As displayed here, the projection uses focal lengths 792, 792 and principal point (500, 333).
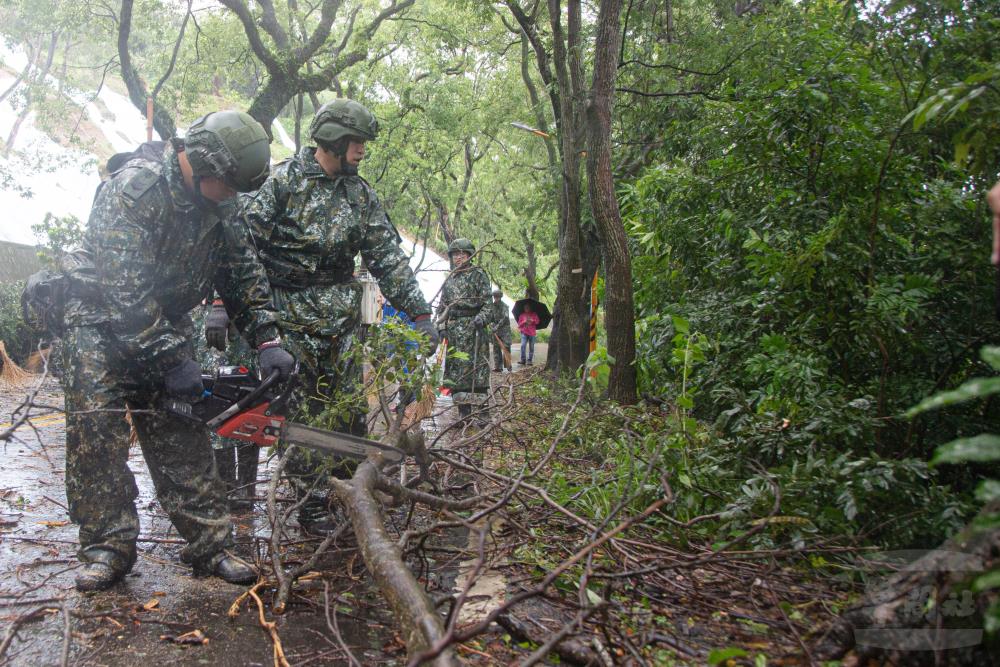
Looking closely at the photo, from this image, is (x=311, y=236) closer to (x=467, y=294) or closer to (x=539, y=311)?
(x=467, y=294)

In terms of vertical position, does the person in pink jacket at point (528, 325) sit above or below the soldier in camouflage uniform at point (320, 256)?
below

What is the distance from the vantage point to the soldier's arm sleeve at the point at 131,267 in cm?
365

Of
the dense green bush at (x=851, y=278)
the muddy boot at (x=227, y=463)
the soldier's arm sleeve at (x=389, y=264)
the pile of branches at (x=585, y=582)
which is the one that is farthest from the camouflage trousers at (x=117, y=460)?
the dense green bush at (x=851, y=278)

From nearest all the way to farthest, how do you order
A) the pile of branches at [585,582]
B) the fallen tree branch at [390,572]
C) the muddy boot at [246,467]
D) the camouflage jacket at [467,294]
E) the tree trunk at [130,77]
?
the fallen tree branch at [390,572]
the pile of branches at [585,582]
the muddy boot at [246,467]
the camouflage jacket at [467,294]
the tree trunk at [130,77]

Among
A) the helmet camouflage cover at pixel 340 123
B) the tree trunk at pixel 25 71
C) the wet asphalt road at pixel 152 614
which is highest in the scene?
the tree trunk at pixel 25 71

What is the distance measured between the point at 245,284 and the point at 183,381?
661mm

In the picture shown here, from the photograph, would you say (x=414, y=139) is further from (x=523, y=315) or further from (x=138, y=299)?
(x=138, y=299)

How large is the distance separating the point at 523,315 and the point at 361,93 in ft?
22.0

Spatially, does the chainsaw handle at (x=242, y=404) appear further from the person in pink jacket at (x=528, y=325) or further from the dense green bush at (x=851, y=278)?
the person in pink jacket at (x=528, y=325)

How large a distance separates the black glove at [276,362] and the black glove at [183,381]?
33 cm

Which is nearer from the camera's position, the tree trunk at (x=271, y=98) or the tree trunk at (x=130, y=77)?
the tree trunk at (x=130, y=77)

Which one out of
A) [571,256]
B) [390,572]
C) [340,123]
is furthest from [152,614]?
[571,256]

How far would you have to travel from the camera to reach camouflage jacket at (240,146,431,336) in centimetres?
475

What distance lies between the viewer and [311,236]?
4777 millimetres
